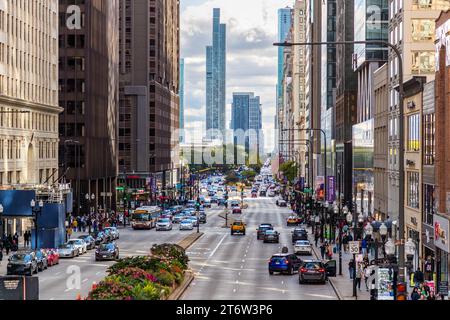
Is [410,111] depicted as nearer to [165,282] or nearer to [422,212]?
[422,212]

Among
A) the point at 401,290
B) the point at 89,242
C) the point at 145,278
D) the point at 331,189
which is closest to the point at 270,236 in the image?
the point at 89,242

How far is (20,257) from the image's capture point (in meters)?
54.7

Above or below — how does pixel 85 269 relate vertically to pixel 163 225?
above

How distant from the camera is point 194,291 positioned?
148ft

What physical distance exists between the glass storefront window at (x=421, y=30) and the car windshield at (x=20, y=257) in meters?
31.6

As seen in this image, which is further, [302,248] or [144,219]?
[144,219]

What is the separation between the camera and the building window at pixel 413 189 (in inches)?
2406

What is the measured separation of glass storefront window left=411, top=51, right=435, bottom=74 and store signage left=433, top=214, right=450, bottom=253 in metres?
21.3

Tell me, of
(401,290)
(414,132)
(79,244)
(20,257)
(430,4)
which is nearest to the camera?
(401,290)

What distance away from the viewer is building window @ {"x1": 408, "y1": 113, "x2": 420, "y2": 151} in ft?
199

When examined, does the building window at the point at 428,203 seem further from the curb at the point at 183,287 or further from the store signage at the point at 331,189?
the store signage at the point at 331,189

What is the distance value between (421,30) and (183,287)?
1264 inches

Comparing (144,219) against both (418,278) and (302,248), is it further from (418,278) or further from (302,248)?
(418,278)

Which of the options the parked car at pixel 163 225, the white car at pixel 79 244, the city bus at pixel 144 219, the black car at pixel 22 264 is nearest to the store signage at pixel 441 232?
the black car at pixel 22 264
